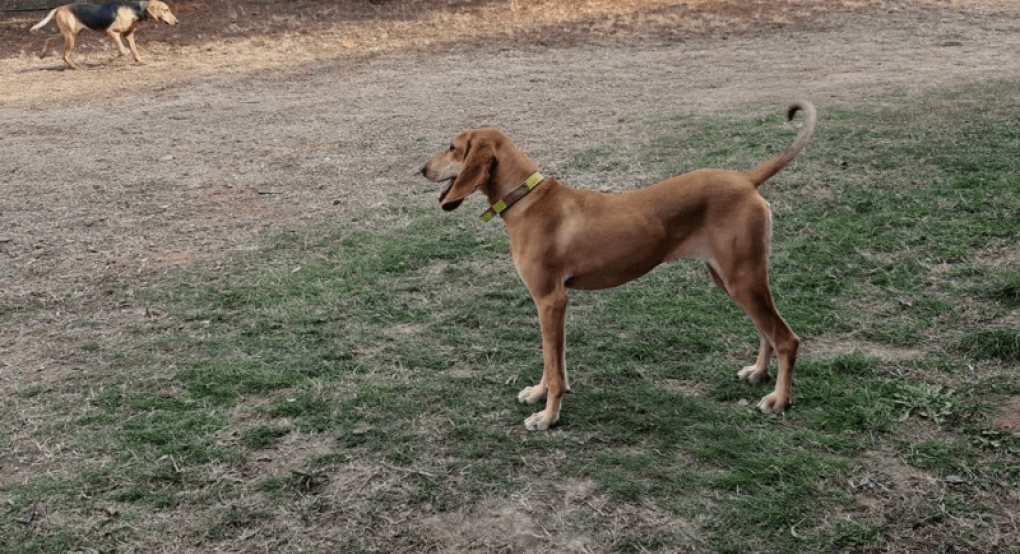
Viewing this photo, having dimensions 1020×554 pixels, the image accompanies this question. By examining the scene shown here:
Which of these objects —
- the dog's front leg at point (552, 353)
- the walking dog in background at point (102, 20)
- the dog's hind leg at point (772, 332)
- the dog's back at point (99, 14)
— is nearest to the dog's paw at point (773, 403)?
the dog's hind leg at point (772, 332)

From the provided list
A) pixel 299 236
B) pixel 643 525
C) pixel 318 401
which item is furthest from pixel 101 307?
pixel 643 525

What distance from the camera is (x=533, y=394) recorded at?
3859 mm

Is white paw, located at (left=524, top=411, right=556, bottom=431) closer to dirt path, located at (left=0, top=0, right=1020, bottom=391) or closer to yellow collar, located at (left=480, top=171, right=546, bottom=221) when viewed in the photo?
yellow collar, located at (left=480, top=171, right=546, bottom=221)

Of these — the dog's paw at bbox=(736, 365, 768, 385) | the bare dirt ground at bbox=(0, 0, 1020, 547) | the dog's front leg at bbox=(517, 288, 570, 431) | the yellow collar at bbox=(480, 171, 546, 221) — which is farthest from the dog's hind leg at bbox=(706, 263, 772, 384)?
the bare dirt ground at bbox=(0, 0, 1020, 547)

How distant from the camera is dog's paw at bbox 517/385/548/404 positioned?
3.85 meters

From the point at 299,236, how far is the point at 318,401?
95.3 inches

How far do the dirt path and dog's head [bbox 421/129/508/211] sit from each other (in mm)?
2119

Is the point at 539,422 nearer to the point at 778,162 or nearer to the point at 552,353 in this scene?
the point at 552,353

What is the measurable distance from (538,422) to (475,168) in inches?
41.1

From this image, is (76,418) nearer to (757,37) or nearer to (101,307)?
(101,307)

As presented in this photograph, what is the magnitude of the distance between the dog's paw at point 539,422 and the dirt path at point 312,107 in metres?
2.31

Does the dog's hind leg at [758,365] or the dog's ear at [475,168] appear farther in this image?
the dog's hind leg at [758,365]

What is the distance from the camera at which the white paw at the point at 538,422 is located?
3652 mm

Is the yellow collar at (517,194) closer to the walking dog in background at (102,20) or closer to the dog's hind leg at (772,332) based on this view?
the dog's hind leg at (772,332)
